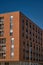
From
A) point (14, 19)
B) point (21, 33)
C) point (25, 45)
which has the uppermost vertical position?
point (14, 19)

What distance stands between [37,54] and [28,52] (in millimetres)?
12307

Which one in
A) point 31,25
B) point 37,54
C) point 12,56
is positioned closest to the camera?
point 12,56

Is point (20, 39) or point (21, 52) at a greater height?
point (20, 39)

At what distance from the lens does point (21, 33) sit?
6156 cm

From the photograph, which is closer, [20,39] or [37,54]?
[20,39]

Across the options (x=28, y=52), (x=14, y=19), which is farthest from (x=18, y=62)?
(x=14, y=19)

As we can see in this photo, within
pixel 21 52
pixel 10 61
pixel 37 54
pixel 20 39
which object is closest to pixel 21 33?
pixel 20 39

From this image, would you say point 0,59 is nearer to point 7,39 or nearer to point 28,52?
point 7,39

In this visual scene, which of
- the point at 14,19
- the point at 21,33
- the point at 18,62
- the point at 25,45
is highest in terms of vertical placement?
the point at 14,19

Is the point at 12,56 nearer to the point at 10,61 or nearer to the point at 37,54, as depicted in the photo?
the point at 10,61

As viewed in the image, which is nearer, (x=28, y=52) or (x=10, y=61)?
(x=10, y=61)

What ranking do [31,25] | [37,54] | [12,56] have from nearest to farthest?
[12,56], [31,25], [37,54]

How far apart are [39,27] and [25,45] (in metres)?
21.0

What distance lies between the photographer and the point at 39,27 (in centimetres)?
8356
